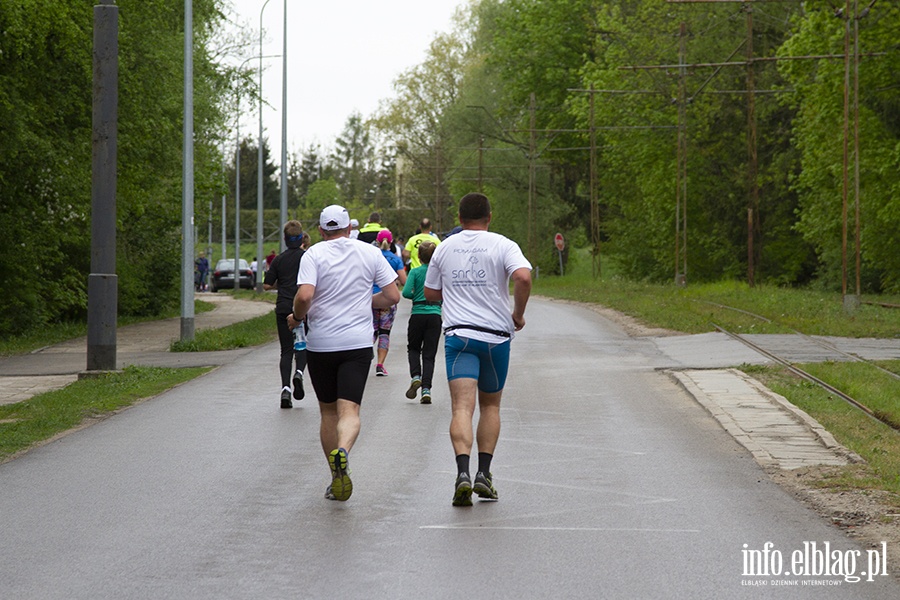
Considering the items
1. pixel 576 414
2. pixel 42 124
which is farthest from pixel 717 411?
pixel 42 124

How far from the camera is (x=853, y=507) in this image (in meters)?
7.98

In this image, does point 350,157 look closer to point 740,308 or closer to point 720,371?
point 740,308

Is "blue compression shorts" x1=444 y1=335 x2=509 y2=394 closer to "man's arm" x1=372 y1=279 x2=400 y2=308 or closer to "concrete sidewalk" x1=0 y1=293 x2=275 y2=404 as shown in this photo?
"man's arm" x1=372 y1=279 x2=400 y2=308

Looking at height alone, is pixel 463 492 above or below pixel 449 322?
below

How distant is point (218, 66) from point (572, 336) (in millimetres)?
12602

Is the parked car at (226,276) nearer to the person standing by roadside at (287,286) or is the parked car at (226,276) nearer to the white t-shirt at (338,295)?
the person standing by roadside at (287,286)

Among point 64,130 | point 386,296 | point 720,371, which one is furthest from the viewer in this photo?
point 64,130

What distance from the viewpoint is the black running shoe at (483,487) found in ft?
26.9

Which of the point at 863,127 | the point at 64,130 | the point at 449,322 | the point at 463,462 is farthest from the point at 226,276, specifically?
the point at 463,462

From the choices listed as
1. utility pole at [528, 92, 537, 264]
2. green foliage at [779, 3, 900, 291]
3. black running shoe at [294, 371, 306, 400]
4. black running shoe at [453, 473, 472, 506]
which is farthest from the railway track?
utility pole at [528, 92, 537, 264]

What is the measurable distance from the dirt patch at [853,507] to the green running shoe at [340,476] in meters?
2.74

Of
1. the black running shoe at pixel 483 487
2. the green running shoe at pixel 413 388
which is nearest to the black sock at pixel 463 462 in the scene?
the black running shoe at pixel 483 487

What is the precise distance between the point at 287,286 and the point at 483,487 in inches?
233

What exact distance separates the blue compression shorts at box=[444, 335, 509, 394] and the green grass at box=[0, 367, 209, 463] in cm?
388
